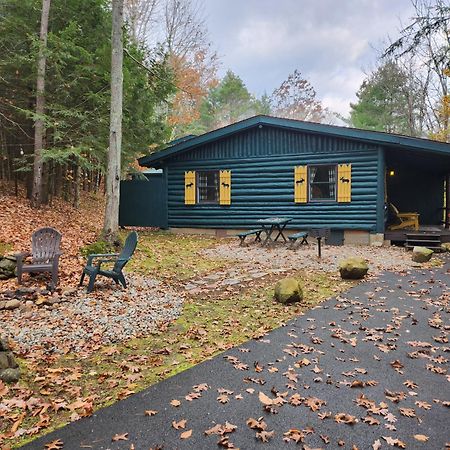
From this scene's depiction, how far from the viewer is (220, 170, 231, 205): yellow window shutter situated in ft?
45.5

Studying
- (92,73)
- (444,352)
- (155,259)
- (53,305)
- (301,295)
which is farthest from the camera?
A: (92,73)

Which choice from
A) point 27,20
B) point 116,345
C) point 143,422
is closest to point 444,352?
point 143,422

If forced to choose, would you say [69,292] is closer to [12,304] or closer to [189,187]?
[12,304]

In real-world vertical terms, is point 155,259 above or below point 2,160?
below

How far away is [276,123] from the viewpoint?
41.4ft

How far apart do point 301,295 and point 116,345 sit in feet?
9.82

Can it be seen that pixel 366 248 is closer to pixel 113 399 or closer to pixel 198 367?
pixel 198 367

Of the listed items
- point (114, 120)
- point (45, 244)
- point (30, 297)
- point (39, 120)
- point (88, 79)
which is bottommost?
point (30, 297)

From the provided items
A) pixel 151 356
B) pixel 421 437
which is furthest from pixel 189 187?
pixel 421 437

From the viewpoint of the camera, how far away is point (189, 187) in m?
14.5

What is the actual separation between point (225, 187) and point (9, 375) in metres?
11.3

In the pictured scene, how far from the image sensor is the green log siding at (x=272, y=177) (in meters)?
11.9

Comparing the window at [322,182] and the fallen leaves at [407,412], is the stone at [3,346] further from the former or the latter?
the window at [322,182]

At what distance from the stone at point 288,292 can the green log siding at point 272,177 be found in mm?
7164
